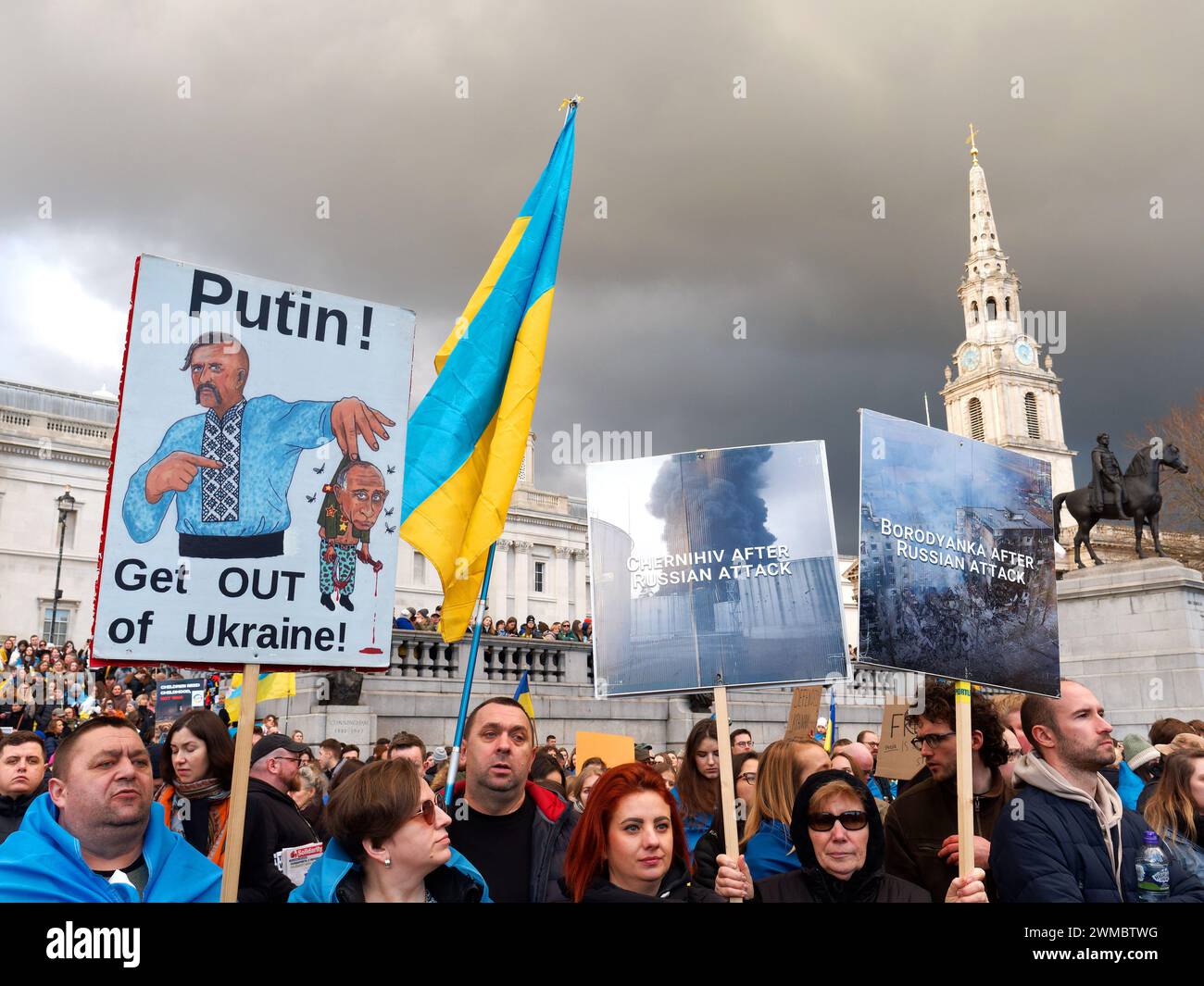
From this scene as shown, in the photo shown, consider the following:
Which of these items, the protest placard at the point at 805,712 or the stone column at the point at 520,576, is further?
the stone column at the point at 520,576

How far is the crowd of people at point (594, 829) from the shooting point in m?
3.29

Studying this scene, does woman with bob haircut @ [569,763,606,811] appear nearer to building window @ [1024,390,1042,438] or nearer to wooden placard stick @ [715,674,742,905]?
wooden placard stick @ [715,674,742,905]

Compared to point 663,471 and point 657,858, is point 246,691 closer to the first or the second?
point 657,858

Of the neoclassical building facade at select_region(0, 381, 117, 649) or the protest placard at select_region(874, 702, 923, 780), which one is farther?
the neoclassical building facade at select_region(0, 381, 117, 649)

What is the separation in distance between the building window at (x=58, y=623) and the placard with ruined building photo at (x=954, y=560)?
53037mm

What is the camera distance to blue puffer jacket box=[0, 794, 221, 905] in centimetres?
299

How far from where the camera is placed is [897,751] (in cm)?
716

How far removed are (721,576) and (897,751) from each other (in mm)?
3074

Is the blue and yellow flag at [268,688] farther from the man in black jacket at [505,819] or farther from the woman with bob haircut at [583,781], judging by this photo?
the man in black jacket at [505,819]

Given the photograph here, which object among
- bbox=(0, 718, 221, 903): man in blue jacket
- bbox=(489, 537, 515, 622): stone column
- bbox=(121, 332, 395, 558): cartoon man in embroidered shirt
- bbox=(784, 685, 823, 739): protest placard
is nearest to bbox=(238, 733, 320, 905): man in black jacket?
bbox=(0, 718, 221, 903): man in blue jacket

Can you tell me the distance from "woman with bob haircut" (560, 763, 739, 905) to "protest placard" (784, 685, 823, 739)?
450cm

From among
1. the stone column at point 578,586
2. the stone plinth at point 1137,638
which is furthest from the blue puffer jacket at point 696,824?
the stone column at point 578,586

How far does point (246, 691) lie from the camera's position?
12.3ft
